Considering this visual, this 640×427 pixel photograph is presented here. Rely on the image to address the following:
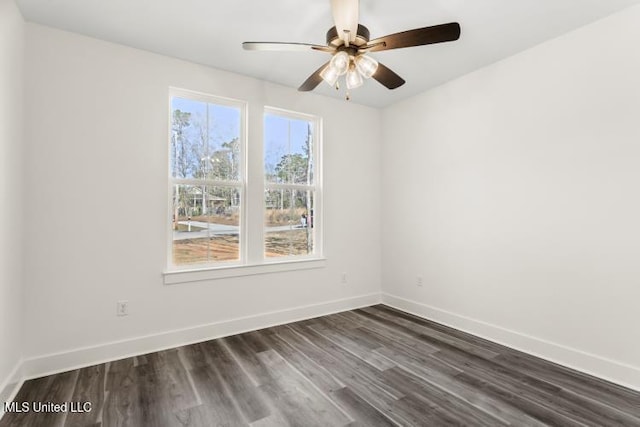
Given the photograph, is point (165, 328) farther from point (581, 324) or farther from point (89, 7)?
point (581, 324)

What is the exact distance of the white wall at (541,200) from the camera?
7.70 feet

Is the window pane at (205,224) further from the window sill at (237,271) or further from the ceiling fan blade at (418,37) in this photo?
the ceiling fan blade at (418,37)

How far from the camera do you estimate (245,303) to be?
3393 millimetres

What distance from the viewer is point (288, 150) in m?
3.85

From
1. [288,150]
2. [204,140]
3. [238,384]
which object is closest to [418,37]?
[288,150]

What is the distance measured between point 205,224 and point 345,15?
→ 2.38 meters

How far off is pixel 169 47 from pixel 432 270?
3598 mm

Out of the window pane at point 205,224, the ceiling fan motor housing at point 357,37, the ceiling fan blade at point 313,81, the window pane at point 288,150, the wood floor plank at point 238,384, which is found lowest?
the wood floor plank at point 238,384

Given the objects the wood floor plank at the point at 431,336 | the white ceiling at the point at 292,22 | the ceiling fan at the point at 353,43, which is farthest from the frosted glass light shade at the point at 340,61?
the wood floor plank at the point at 431,336

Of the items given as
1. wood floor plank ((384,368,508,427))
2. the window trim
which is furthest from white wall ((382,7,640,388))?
the window trim

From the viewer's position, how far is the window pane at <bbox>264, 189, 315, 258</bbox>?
3703 millimetres

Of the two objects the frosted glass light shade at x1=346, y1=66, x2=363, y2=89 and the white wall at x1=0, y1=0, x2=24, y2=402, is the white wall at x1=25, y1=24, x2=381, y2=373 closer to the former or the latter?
the white wall at x1=0, y1=0, x2=24, y2=402

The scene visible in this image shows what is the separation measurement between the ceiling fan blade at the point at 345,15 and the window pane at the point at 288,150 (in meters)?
1.92

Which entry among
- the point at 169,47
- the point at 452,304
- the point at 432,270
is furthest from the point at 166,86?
the point at 452,304
